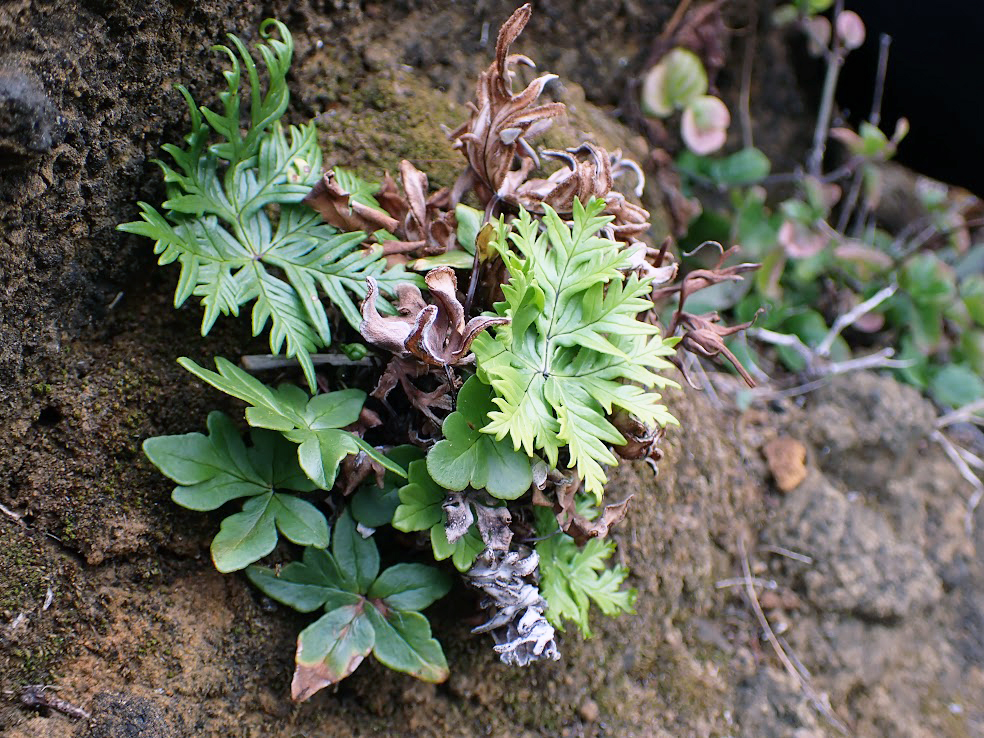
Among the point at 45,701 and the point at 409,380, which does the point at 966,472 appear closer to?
the point at 409,380

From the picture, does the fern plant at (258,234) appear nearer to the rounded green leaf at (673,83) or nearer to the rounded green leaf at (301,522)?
the rounded green leaf at (301,522)

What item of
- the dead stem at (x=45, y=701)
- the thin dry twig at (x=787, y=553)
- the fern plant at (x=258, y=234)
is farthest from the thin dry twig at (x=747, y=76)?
the dead stem at (x=45, y=701)

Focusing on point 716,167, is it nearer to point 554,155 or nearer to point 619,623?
point 554,155

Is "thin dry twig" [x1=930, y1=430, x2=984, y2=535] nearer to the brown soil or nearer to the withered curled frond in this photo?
the brown soil

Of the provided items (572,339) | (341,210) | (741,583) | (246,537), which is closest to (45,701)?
(246,537)

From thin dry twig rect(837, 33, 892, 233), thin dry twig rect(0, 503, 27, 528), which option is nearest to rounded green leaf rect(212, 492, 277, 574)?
thin dry twig rect(0, 503, 27, 528)

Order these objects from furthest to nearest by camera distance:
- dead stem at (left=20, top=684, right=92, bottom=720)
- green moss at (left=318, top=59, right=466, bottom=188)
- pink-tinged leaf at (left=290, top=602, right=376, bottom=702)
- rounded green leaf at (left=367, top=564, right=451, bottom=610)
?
green moss at (left=318, top=59, right=466, bottom=188), rounded green leaf at (left=367, top=564, right=451, bottom=610), pink-tinged leaf at (left=290, top=602, right=376, bottom=702), dead stem at (left=20, top=684, right=92, bottom=720)

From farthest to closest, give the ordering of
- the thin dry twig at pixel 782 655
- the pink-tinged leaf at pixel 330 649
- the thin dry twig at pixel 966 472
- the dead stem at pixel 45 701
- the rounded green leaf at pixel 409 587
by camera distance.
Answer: the thin dry twig at pixel 966 472
the thin dry twig at pixel 782 655
the rounded green leaf at pixel 409 587
the pink-tinged leaf at pixel 330 649
the dead stem at pixel 45 701
